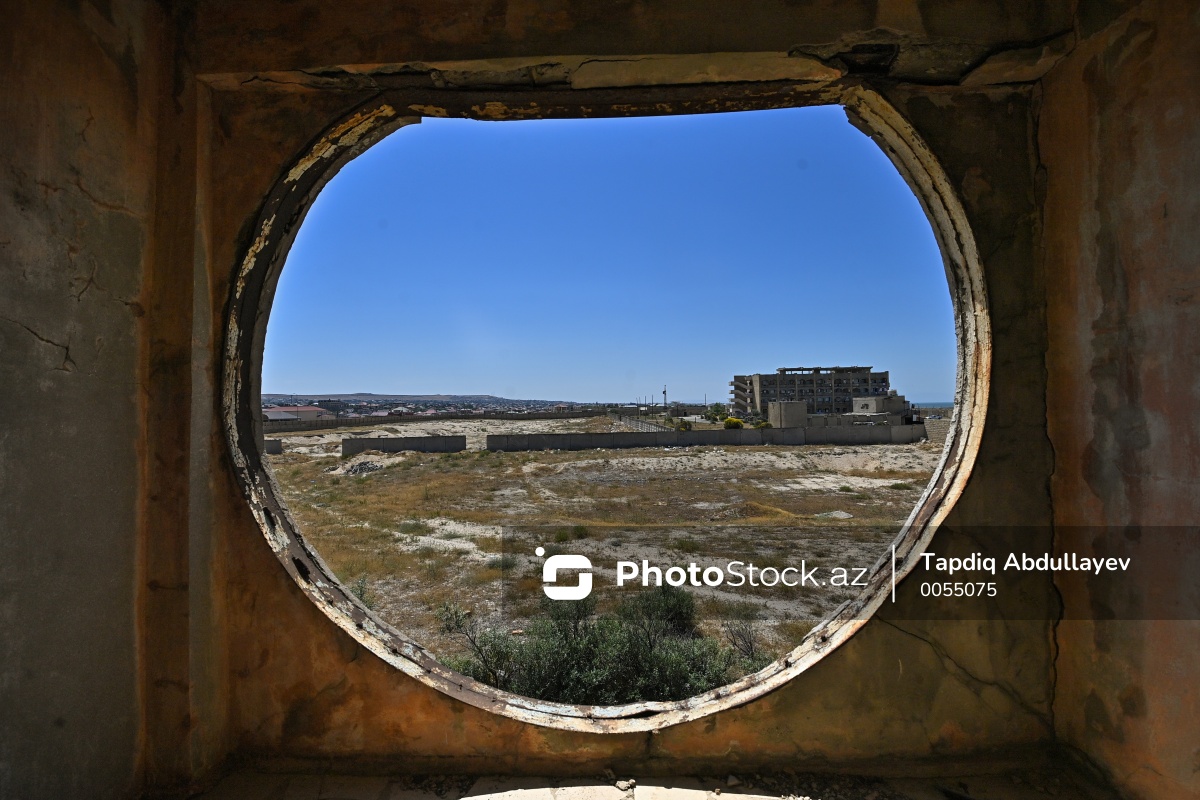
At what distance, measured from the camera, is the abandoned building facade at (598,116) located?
1626mm

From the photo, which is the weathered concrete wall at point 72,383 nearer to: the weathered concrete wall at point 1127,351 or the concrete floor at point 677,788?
the concrete floor at point 677,788

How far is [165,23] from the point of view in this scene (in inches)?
75.2

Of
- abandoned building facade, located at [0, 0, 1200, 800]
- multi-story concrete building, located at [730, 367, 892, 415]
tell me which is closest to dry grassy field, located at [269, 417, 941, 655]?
abandoned building facade, located at [0, 0, 1200, 800]

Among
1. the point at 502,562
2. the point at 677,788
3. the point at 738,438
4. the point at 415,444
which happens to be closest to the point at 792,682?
the point at 677,788

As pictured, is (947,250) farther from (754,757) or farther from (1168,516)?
(754,757)

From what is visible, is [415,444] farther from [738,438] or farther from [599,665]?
[599,665]

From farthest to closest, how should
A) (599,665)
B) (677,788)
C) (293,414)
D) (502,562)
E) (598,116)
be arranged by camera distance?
(293,414) → (502,562) → (599,665) → (598,116) → (677,788)

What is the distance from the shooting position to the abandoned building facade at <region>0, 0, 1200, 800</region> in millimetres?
1626

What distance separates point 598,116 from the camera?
2.12m

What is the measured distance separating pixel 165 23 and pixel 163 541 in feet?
6.54

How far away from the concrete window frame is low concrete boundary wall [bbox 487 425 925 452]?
25849 mm

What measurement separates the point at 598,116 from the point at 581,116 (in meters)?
0.07

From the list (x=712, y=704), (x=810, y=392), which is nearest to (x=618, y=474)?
(x=712, y=704)

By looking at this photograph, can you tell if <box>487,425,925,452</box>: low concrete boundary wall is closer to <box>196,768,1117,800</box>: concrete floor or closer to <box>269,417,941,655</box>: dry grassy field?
<box>269,417,941,655</box>: dry grassy field
